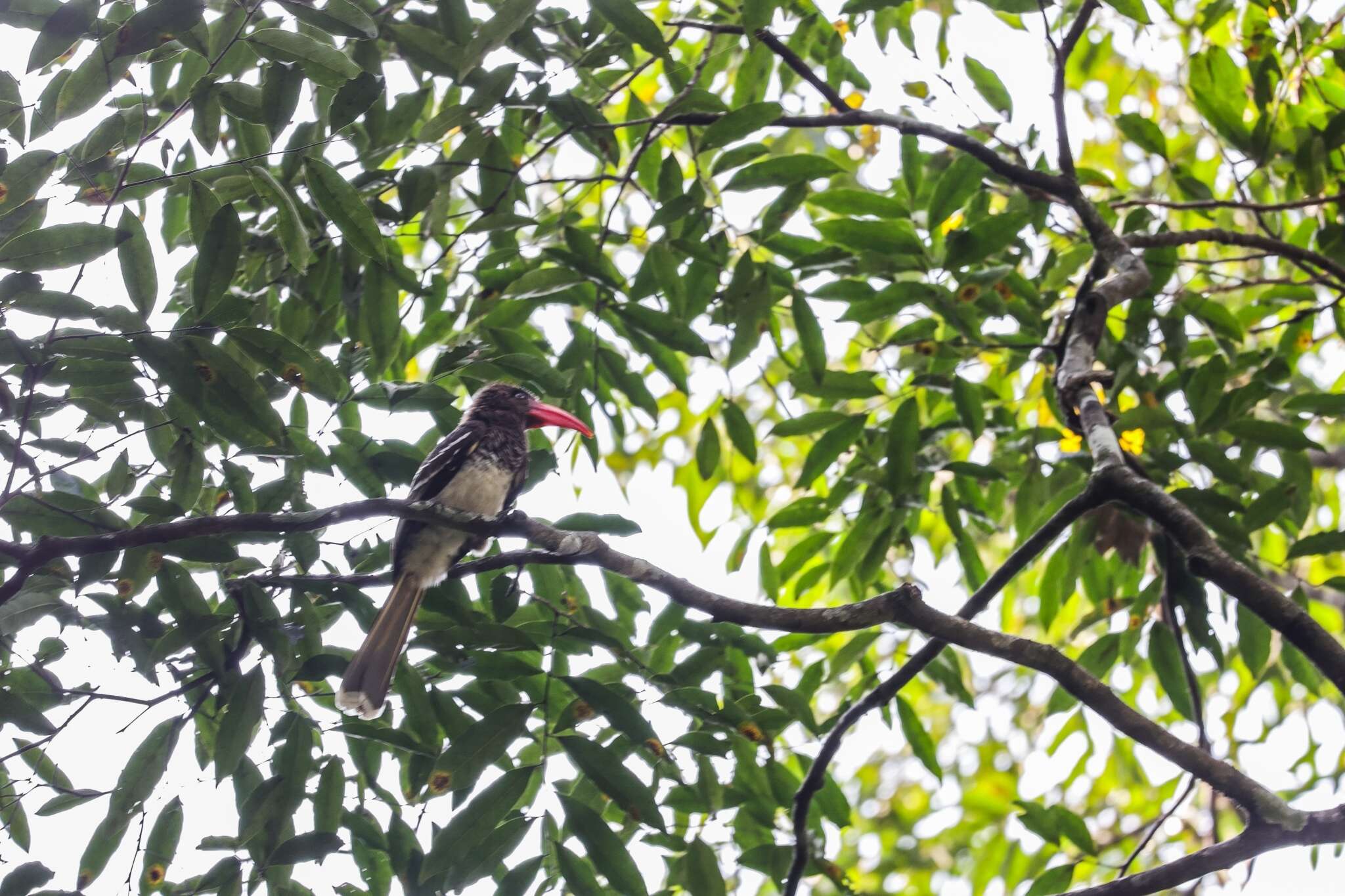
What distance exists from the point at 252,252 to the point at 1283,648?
2.71 m

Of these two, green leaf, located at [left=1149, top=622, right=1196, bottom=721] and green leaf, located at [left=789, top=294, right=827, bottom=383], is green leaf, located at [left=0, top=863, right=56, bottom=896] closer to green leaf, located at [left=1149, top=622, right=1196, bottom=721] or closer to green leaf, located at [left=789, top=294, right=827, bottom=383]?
green leaf, located at [left=789, top=294, right=827, bottom=383]

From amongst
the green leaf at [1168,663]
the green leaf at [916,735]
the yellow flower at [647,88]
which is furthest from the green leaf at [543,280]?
the yellow flower at [647,88]

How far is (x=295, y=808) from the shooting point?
2131 mm

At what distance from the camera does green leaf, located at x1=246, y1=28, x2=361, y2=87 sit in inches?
78.2

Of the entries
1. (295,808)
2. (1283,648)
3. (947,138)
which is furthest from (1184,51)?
(295,808)

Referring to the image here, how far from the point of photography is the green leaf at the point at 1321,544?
8.62 feet

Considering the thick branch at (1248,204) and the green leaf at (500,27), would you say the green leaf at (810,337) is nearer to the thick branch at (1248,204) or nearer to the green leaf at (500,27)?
the thick branch at (1248,204)

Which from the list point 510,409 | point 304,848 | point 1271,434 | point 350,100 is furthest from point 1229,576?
point 510,409

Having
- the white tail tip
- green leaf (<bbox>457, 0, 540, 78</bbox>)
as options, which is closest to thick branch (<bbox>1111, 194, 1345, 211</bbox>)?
green leaf (<bbox>457, 0, 540, 78</bbox>)

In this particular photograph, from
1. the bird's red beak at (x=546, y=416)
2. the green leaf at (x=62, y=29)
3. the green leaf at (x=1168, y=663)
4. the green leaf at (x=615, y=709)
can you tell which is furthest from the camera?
the bird's red beak at (x=546, y=416)

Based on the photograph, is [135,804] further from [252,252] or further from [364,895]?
[252,252]

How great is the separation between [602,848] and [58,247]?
4.56ft

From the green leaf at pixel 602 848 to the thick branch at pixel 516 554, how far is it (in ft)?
1.37

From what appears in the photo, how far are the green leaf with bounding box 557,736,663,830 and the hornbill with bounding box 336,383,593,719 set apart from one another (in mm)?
418
